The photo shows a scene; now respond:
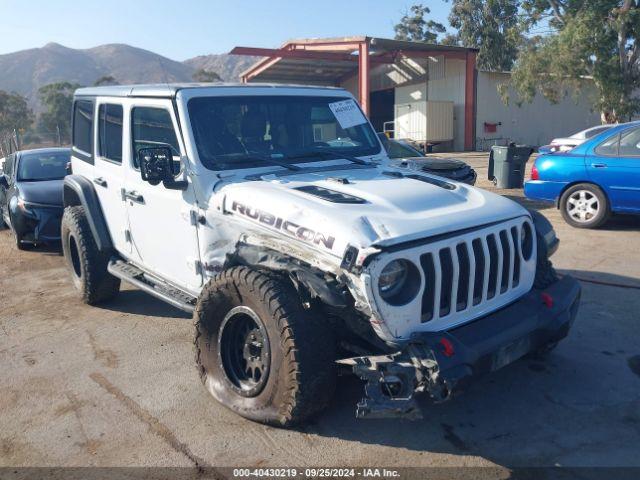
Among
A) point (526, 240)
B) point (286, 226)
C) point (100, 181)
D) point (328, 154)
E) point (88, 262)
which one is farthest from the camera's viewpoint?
point (88, 262)

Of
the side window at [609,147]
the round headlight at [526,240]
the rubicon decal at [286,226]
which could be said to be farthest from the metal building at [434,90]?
the rubicon decal at [286,226]

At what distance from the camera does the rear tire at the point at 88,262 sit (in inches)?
223

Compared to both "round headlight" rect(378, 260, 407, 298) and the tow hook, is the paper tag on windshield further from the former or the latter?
the tow hook

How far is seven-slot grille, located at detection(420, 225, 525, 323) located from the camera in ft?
10.3

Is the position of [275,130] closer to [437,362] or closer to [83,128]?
[437,362]

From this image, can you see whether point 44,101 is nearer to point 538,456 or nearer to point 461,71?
point 461,71

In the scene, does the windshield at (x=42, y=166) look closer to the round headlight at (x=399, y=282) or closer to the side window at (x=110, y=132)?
the side window at (x=110, y=132)

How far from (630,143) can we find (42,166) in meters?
8.75

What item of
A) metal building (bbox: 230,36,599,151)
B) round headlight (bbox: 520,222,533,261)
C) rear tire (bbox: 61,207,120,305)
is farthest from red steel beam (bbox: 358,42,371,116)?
round headlight (bbox: 520,222,533,261)

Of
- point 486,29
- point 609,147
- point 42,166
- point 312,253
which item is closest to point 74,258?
point 312,253

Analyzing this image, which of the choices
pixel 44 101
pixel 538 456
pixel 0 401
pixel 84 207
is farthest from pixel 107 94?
pixel 44 101

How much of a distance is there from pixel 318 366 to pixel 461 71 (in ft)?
91.0

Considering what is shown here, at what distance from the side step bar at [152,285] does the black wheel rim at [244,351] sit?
64cm

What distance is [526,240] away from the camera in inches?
149
